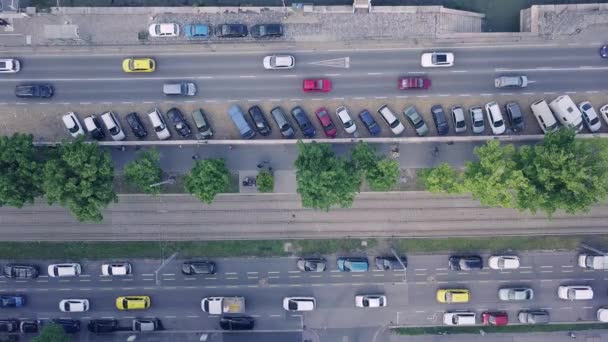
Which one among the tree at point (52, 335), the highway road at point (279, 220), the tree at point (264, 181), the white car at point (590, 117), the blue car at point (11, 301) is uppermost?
the white car at point (590, 117)

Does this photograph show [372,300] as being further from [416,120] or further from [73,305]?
[73,305]

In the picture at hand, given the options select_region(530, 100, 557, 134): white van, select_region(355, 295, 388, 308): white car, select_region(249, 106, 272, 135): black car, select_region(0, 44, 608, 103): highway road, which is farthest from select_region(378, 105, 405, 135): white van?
select_region(355, 295, 388, 308): white car

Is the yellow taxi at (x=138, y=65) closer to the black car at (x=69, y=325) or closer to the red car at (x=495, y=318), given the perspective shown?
the black car at (x=69, y=325)

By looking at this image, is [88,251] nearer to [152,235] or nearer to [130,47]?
[152,235]

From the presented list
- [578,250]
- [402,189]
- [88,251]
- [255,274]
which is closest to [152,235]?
[88,251]

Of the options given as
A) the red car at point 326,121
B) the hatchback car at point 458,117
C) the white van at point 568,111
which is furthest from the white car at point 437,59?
the white van at point 568,111
